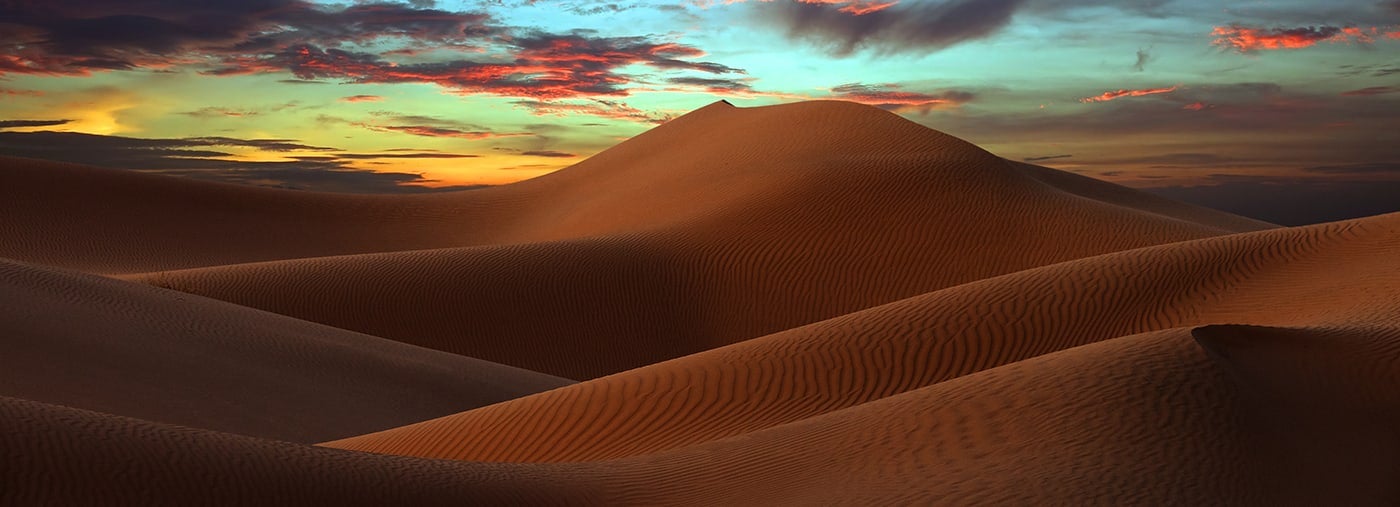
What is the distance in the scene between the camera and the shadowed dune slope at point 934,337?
9.16 metres

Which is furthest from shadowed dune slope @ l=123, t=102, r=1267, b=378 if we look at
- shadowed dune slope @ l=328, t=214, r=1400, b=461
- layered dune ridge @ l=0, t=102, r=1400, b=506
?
shadowed dune slope @ l=328, t=214, r=1400, b=461

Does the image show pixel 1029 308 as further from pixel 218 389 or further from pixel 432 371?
pixel 218 389

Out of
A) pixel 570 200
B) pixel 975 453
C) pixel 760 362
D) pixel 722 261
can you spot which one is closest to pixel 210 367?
pixel 760 362

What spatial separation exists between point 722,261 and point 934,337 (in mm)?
14765

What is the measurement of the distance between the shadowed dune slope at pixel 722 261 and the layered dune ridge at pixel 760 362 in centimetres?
8

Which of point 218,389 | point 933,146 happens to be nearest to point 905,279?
point 933,146

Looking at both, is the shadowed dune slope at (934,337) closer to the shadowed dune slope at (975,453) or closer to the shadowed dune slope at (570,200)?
the shadowed dune slope at (975,453)

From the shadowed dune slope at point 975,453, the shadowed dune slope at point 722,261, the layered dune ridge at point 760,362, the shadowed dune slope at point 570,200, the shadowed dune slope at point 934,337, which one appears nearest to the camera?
the shadowed dune slope at point 975,453

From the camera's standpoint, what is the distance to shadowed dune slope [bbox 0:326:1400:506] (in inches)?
195

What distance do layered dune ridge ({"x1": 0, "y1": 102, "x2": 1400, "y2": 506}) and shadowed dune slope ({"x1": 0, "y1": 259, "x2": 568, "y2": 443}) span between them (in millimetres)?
53

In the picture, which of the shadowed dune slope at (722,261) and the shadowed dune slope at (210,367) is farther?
the shadowed dune slope at (722,261)

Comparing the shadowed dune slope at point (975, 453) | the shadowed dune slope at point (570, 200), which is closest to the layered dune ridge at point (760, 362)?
the shadowed dune slope at point (975, 453)

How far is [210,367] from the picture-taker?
38.1 ft

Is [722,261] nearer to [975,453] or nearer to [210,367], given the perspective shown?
[210,367]
